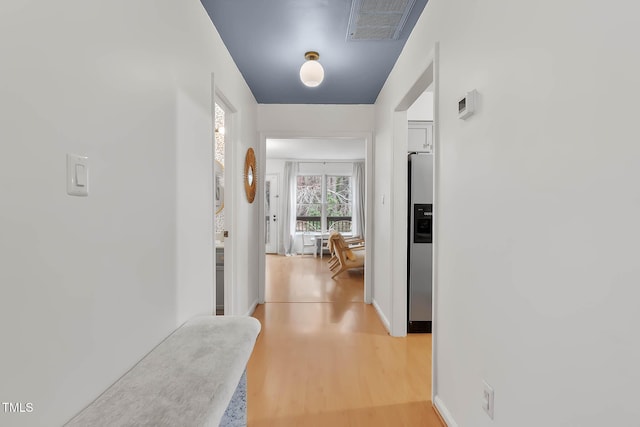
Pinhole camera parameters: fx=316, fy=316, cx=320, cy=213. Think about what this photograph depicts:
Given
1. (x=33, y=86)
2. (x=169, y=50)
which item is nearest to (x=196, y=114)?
(x=169, y=50)

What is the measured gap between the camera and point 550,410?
0.93 metres

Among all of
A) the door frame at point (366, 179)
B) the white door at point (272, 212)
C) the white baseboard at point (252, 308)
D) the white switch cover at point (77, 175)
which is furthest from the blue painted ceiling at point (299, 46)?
the white door at point (272, 212)

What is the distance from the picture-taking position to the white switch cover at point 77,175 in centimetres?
90

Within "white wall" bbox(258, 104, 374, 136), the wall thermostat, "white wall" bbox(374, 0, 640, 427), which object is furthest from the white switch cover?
"white wall" bbox(258, 104, 374, 136)

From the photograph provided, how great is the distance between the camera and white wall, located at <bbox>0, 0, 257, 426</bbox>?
2.46 feet

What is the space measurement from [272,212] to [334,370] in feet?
19.4

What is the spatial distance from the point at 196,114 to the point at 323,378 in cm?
190

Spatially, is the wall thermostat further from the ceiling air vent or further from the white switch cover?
the white switch cover

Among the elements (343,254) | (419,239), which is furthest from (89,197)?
(343,254)

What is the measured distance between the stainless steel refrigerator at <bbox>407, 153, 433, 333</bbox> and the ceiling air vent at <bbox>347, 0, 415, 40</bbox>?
1089mm

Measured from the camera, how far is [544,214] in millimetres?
958

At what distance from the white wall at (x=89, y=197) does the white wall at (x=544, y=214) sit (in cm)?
139

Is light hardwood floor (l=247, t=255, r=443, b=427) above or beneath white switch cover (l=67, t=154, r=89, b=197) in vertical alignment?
beneath

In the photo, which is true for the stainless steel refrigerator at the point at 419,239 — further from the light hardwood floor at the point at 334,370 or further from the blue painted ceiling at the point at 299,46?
the blue painted ceiling at the point at 299,46
